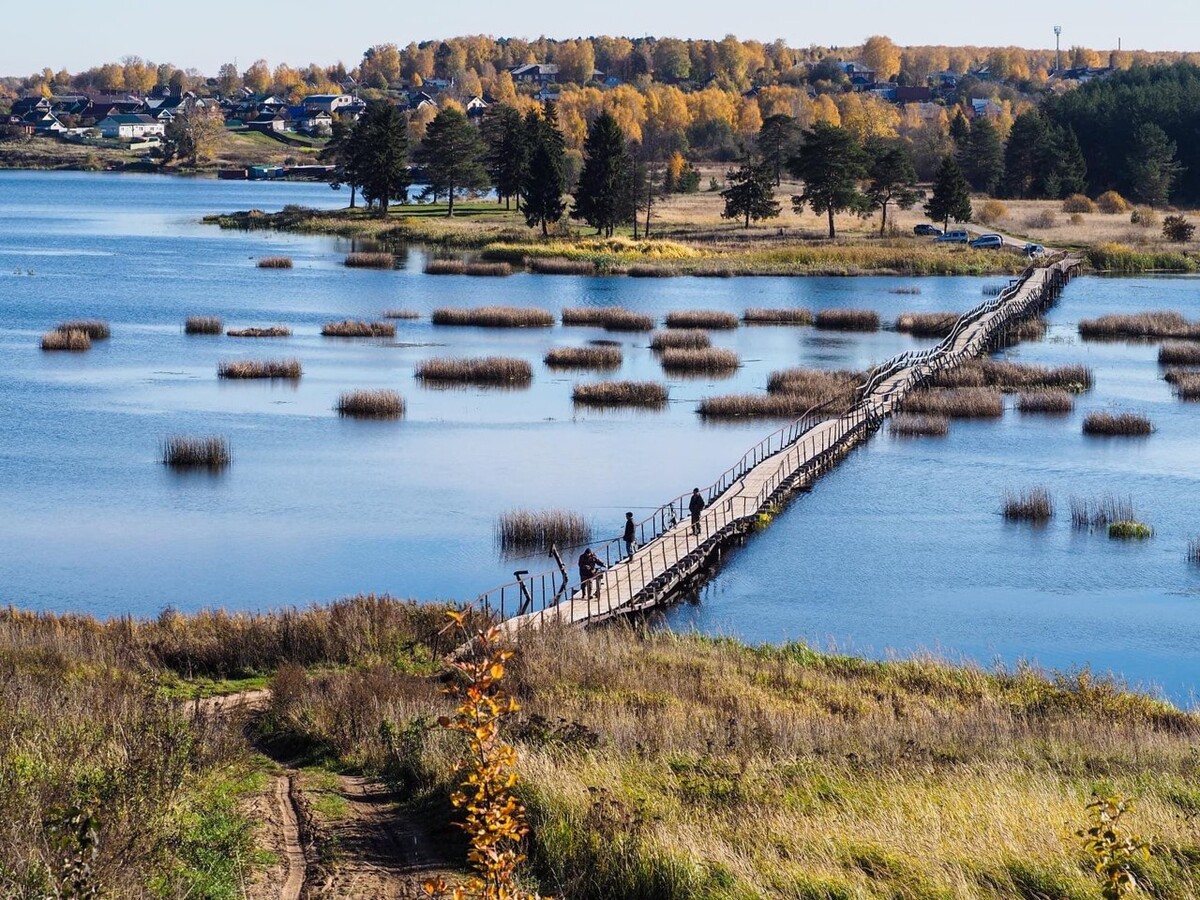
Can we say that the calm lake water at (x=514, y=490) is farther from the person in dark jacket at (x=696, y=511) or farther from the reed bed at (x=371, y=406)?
the person in dark jacket at (x=696, y=511)

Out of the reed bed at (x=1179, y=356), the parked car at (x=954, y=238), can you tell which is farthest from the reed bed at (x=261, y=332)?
the parked car at (x=954, y=238)

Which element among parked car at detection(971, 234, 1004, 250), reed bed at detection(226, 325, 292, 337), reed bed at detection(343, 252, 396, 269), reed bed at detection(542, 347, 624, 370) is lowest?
reed bed at detection(542, 347, 624, 370)

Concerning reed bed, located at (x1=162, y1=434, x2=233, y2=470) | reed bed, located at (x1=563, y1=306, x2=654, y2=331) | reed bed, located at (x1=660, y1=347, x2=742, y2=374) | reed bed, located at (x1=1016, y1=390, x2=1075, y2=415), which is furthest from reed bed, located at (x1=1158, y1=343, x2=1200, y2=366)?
reed bed, located at (x1=162, y1=434, x2=233, y2=470)

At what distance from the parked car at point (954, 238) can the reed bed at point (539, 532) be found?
76.3m

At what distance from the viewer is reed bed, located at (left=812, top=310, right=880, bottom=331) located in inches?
2921

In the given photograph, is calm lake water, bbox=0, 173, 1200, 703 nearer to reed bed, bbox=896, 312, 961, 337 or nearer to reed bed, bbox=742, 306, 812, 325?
reed bed, bbox=742, 306, 812, 325

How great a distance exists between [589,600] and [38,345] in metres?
42.8

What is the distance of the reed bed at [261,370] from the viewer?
187 feet

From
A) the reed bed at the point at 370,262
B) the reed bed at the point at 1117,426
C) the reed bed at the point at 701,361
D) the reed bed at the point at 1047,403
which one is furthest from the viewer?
the reed bed at the point at 370,262

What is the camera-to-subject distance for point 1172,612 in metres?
31.0

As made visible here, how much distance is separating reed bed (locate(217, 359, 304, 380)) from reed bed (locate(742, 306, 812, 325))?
82.5ft

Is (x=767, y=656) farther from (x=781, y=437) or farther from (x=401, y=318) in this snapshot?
(x=401, y=318)

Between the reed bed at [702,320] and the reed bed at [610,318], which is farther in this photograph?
the reed bed at [702,320]

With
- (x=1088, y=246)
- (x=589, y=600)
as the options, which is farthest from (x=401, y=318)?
(x=1088, y=246)
